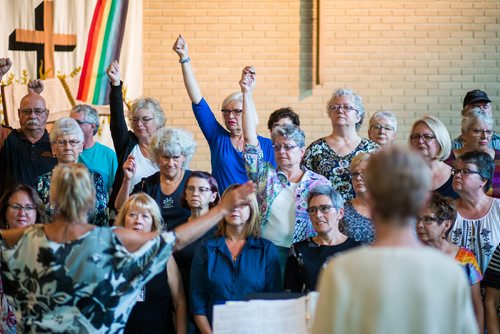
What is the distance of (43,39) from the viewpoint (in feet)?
26.2

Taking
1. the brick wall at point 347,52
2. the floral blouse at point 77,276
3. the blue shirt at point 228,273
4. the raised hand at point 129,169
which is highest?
the brick wall at point 347,52

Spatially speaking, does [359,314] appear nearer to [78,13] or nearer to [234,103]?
[234,103]

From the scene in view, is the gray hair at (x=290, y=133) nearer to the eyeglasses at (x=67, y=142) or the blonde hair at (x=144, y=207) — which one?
the blonde hair at (x=144, y=207)

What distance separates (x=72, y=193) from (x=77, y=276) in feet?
0.97

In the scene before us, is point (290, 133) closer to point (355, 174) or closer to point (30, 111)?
point (355, 174)

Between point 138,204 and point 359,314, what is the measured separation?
2.61 meters

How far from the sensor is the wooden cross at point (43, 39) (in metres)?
7.84

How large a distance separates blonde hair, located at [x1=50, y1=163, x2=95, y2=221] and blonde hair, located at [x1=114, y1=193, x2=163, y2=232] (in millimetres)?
1482

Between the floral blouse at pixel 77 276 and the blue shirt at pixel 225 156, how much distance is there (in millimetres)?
2357

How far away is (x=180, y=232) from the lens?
→ 10.8 ft

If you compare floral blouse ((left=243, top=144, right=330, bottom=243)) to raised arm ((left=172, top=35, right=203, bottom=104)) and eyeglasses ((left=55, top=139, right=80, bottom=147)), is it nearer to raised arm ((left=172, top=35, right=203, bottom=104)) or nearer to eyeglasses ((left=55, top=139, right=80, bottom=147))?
raised arm ((left=172, top=35, right=203, bottom=104))

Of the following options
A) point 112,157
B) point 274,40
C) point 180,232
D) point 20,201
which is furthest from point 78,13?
point 180,232

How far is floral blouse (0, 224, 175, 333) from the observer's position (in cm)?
314

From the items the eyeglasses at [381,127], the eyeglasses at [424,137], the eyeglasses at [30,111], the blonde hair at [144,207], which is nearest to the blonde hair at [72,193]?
the blonde hair at [144,207]
